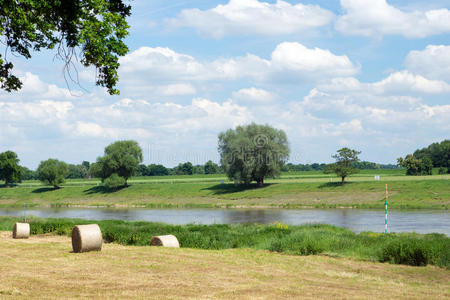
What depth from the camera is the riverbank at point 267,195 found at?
172 feet

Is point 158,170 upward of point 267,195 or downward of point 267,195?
upward

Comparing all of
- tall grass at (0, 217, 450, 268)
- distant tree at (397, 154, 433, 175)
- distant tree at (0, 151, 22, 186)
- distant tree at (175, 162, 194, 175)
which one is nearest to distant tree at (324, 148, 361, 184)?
distant tree at (397, 154, 433, 175)

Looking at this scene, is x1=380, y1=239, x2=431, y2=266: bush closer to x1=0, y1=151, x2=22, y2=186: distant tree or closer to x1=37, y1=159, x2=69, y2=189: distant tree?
x1=37, y1=159, x2=69, y2=189: distant tree

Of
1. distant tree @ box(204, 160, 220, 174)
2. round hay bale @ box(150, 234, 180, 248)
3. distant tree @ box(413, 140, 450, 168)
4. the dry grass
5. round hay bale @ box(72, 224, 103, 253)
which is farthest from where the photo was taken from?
distant tree @ box(204, 160, 220, 174)

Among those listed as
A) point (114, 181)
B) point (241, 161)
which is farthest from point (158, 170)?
point (241, 161)

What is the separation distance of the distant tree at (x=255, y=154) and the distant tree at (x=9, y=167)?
5510cm

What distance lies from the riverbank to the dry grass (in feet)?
120

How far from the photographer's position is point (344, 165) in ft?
220

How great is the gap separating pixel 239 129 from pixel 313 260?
63.6 meters

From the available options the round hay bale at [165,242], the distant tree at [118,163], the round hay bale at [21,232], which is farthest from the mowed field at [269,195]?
the round hay bale at [21,232]

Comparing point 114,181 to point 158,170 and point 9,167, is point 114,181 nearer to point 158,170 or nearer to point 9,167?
point 9,167

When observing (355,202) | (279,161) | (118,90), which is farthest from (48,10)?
(279,161)

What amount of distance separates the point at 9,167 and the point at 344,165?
245 ft

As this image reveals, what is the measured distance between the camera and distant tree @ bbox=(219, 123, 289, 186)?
70.9 metres
